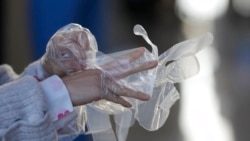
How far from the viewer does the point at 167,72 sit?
1.73 meters

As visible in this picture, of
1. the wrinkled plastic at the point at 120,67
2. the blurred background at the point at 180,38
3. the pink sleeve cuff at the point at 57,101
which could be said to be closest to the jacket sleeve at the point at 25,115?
the pink sleeve cuff at the point at 57,101

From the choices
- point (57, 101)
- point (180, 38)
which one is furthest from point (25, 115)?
point (180, 38)

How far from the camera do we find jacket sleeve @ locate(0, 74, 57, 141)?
1.45 metres

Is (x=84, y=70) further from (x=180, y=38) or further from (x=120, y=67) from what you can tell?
(x=180, y=38)

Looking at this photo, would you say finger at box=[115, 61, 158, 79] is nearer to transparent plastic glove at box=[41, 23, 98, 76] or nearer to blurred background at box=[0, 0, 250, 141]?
transparent plastic glove at box=[41, 23, 98, 76]

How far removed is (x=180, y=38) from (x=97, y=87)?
862 cm

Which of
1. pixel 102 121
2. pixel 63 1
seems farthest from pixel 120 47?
pixel 102 121

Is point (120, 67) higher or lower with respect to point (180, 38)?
higher

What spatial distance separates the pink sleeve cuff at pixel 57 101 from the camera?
1524 mm

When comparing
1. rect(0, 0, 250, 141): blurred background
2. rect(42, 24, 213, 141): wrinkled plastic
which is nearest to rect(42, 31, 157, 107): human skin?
rect(42, 24, 213, 141): wrinkled plastic

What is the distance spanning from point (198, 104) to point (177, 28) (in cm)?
566

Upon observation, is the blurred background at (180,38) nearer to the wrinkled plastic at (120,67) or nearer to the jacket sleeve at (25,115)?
the wrinkled plastic at (120,67)

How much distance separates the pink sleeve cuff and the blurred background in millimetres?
1221

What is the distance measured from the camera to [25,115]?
4.79 ft
